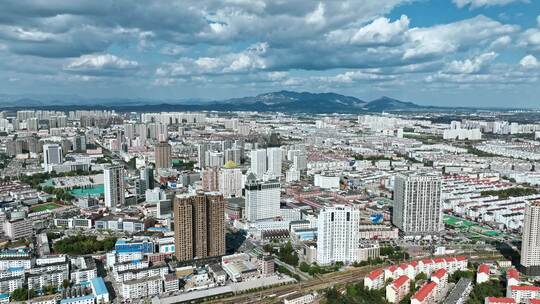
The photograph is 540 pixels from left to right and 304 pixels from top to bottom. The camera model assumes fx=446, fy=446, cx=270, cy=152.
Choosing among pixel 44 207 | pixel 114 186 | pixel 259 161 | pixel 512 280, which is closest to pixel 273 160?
pixel 259 161

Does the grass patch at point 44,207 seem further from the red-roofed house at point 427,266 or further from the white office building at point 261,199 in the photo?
the red-roofed house at point 427,266

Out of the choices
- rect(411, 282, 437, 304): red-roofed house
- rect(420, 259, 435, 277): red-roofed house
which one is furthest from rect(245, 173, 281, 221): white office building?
rect(411, 282, 437, 304): red-roofed house

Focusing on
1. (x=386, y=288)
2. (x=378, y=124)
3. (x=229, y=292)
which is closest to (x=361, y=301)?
(x=386, y=288)

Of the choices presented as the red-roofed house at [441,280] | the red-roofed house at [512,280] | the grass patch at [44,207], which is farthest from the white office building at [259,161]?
the red-roofed house at [512,280]

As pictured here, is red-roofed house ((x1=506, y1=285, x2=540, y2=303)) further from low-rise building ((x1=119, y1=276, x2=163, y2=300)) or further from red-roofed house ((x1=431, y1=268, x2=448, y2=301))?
low-rise building ((x1=119, y1=276, x2=163, y2=300))

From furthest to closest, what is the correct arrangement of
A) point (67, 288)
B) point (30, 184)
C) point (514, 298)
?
point (30, 184) → point (67, 288) → point (514, 298)

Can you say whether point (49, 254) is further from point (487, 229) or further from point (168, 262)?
point (487, 229)
